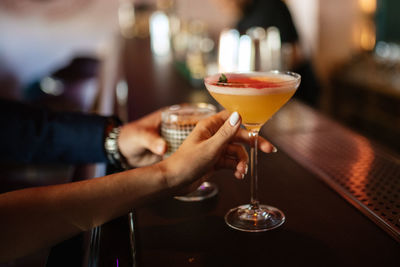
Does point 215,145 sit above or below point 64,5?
below

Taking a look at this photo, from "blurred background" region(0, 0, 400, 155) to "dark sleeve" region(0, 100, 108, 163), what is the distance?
105cm

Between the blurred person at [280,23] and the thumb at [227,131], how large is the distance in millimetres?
2747

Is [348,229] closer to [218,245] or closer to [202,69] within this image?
[218,245]

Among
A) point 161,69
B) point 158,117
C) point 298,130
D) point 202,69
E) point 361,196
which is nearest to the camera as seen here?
point 361,196

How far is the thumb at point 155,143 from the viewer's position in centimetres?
102

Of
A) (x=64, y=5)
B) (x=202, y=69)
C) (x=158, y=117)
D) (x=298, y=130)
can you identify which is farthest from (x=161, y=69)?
(x=64, y=5)

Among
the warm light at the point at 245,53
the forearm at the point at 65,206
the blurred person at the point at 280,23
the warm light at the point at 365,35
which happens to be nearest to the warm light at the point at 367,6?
the warm light at the point at 365,35

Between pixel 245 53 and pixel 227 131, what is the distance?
142 cm

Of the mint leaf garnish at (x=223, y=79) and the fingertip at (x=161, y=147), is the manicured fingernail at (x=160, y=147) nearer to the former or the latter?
the fingertip at (x=161, y=147)

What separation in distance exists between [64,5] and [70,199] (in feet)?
20.5

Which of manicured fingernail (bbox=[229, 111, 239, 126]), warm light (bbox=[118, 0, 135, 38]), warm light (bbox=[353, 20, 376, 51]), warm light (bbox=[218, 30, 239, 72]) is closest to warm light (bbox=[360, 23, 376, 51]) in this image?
warm light (bbox=[353, 20, 376, 51])

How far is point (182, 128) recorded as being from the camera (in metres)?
1.01

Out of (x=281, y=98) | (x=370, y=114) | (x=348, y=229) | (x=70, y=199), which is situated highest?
(x=281, y=98)

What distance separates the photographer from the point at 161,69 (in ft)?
10.4
